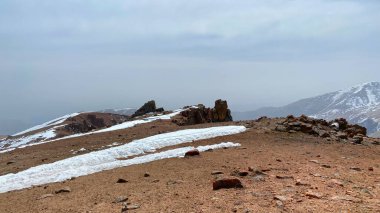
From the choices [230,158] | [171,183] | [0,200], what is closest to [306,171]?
[230,158]

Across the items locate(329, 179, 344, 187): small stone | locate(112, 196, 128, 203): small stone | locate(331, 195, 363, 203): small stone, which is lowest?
locate(331, 195, 363, 203): small stone

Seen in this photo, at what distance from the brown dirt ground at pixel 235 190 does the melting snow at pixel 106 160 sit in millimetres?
1855

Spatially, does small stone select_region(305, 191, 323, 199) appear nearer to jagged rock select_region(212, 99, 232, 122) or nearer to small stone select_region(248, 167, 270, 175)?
small stone select_region(248, 167, 270, 175)

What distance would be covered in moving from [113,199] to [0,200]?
685 cm

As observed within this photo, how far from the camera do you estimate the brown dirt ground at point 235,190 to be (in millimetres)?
13055

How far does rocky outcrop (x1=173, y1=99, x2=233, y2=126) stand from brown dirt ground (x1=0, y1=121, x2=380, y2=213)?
2288 cm

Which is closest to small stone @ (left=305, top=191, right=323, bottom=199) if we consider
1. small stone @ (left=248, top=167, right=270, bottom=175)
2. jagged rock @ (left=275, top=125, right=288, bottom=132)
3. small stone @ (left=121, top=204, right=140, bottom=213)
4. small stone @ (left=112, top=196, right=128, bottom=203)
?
small stone @ (left=248, top=167, right=270, bottom=175)

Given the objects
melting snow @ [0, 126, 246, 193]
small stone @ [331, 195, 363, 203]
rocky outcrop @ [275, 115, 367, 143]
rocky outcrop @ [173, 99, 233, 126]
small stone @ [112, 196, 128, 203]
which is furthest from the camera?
rocky outcrop @ [173, 99, 233, 126]

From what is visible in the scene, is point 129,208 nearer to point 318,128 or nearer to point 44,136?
point 318,128

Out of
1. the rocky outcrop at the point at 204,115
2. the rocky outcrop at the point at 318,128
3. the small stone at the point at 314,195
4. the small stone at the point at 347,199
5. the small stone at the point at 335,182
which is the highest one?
the rocky outcrop at the point at 204,115

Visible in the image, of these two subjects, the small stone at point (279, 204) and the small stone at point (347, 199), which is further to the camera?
the small stone at point (347, 199)

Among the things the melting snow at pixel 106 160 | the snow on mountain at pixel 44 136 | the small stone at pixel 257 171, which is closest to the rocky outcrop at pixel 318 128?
the melting snow at pixel 106 160

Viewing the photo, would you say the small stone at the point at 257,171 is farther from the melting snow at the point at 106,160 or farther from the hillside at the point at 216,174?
the melting snow at the point at 106,160

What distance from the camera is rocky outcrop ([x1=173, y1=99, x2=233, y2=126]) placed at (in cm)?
4929
